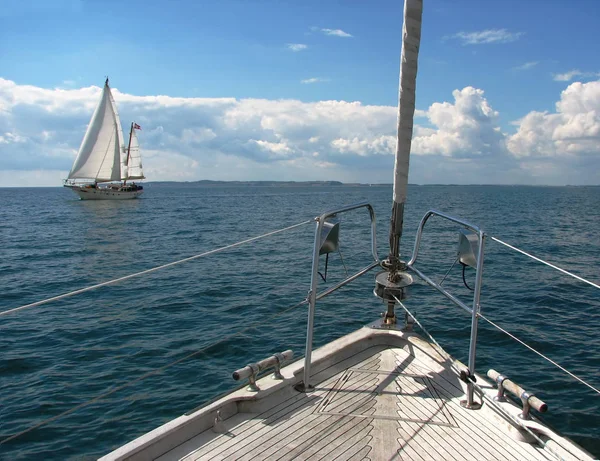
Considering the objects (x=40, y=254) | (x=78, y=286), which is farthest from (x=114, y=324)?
(x=40, y=254)

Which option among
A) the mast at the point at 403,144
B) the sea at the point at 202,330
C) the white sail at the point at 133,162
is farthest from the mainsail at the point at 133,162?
the mast at the point at 403,144

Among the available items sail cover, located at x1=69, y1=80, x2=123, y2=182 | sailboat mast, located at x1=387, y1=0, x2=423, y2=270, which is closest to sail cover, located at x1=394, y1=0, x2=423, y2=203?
sailboat mast, located at x1=387, y1=0, x2=423, y2=270

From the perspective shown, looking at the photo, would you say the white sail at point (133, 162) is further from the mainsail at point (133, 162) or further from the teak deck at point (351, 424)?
the teak deck at point (351, 424)

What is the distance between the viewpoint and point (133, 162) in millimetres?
86750

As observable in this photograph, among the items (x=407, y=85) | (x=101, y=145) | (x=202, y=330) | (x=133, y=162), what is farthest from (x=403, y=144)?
(x=133, y=162)

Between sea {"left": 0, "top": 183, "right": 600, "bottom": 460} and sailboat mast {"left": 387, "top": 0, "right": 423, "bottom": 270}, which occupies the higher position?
sailboat mast {"left": 387, "top": 0, "right": 423, "bottom": 270}

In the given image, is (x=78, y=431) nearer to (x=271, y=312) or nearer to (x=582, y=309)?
(x=271, y=312)

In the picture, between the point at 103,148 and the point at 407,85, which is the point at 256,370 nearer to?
the point at 407,85

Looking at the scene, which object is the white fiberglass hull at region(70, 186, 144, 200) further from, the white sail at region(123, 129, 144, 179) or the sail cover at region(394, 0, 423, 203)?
the sail cover at region(394, 0, 423, 203)

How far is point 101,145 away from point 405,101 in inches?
3170

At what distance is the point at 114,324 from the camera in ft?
44.7

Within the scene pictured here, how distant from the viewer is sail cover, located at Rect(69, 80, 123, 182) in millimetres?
76375


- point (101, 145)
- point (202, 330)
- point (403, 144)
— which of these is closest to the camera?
point (403, 144)

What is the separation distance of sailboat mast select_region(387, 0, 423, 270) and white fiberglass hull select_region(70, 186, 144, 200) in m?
88.7
